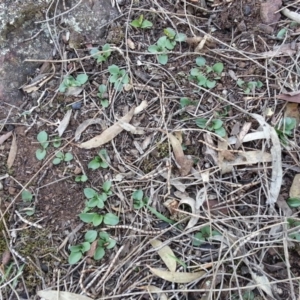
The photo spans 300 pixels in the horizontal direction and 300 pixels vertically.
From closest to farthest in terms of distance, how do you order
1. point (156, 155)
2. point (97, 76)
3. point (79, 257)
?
point (79, 257), point (156, 155), point (97, 76)

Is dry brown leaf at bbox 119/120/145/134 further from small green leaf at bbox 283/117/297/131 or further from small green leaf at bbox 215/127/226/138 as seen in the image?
small green leaf at bbox 283/117/297/131

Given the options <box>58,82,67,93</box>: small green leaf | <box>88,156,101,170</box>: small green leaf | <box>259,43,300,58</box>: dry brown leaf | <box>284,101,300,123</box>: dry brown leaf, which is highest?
<box>58,82,67,93</box>: small green leaf

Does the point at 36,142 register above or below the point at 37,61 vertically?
below

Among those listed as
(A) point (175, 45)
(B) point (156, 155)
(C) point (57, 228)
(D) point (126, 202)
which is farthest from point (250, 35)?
(C) point (57, 228)

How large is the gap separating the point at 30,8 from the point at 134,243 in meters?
1.04

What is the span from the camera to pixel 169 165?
5.73 ft

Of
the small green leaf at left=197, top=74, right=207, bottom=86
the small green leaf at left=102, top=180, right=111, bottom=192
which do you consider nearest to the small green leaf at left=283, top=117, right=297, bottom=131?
the small green leaf at left=197, top=74, right=207, bottom=86

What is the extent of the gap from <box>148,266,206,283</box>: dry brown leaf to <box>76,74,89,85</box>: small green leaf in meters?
0.77

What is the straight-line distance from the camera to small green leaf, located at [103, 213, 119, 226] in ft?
5.55

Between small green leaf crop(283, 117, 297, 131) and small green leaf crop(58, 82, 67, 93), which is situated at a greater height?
small green leaf crop(58, 82, 67, 93)

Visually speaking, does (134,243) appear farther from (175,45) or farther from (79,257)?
(175,45)

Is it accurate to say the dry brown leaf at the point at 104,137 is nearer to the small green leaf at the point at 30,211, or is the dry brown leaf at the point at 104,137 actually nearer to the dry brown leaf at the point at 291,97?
the small green leaf at the point at 30,211

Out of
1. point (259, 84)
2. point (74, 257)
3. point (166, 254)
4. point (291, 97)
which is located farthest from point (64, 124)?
point (291, 97)

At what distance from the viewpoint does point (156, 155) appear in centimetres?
178
